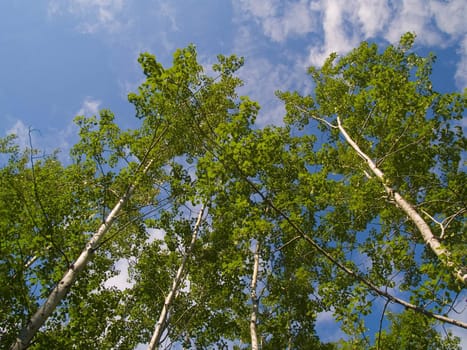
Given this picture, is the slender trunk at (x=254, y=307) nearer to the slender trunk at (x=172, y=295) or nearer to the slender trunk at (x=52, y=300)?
the slender trunk at (x=172, y=295)

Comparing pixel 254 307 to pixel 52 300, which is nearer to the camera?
pixel 52 300

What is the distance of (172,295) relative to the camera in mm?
9656

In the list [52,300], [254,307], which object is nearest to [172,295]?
[254,307]

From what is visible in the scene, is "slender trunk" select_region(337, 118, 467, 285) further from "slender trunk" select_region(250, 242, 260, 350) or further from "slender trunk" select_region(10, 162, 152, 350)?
"slender trunk" select_region(10, 162, 152, 350)

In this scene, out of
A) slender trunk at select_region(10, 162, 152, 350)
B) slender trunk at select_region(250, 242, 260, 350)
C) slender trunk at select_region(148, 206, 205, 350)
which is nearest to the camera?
slender trunk at select_region(10, 162, 152, 350)

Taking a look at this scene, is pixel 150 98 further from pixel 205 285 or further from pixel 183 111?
pixel 205 285

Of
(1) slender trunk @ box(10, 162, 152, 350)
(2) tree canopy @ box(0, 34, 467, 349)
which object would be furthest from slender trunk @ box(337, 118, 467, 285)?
(1) slender trunk @ box(10, 162, 152, 350)

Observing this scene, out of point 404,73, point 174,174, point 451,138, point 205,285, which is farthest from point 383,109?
point 205,285

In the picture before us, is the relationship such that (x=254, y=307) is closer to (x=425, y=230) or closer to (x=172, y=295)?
(x=172, y=295)

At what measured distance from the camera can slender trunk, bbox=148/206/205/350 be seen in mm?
8523

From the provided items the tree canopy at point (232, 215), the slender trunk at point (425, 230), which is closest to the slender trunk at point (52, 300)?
the tree canopy at point (232, 215)

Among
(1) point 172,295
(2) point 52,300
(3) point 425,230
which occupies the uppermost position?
(3) point 425,230

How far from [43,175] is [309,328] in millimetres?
9835

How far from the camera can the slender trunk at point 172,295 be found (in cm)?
852
